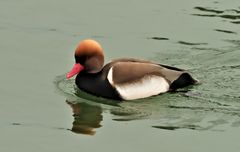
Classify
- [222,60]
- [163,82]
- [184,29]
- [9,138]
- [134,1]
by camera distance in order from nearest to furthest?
[9,138] < [163,82] < [222,60] < [184,29] < [134,1]

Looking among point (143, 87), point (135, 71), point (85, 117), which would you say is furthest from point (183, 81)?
point (85, 117)

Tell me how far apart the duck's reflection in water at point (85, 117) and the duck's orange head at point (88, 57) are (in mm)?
537

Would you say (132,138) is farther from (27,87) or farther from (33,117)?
(27,87)

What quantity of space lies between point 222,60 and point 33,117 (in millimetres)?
3579

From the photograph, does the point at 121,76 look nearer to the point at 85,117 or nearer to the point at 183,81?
the point at 85,117

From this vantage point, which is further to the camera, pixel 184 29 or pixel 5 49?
pixel 184 29

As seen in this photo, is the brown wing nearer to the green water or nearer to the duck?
the duck

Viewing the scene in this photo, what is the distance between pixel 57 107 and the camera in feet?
33.3

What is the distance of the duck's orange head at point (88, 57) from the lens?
10.6m

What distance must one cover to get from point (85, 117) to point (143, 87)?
41.9 inches

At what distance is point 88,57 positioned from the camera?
34.9 ft

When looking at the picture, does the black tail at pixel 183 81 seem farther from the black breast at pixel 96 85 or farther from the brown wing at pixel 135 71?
the black breast at pixel 96 85

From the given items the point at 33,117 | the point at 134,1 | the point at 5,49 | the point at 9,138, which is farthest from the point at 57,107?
the point at 134,1

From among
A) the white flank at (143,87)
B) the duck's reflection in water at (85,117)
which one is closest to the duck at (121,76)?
the white flank at (143,87)
